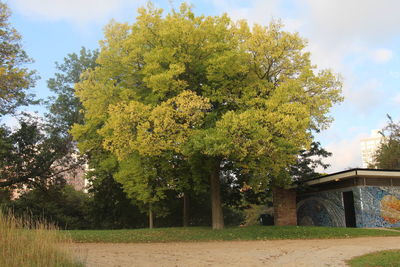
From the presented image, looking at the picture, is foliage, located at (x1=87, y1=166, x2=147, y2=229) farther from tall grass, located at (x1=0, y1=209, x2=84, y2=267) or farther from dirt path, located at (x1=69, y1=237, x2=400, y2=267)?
tall grass, located at (x1=0, y1=209, x2=84, y2=267)

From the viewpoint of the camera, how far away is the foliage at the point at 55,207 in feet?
86.6

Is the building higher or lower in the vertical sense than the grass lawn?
higher

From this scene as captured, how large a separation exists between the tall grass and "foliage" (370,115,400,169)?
33621 mm

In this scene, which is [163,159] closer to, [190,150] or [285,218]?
[190,150]

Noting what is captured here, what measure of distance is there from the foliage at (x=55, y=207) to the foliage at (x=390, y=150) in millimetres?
27286

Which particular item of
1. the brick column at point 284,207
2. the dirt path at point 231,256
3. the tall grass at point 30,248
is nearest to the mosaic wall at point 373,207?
the brick column at point 284,207

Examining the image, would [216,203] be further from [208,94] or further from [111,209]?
[111,209]

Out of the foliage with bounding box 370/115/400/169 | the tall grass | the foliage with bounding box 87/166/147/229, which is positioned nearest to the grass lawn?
the tall grass

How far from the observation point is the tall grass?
5.89 metres

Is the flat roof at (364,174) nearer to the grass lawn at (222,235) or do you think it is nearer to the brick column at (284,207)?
the grass lawn at (222,235)

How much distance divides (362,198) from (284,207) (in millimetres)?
6004

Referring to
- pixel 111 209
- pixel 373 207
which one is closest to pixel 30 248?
pixel 373 207

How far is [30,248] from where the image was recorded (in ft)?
20.7

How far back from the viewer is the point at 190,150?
13320 mm
